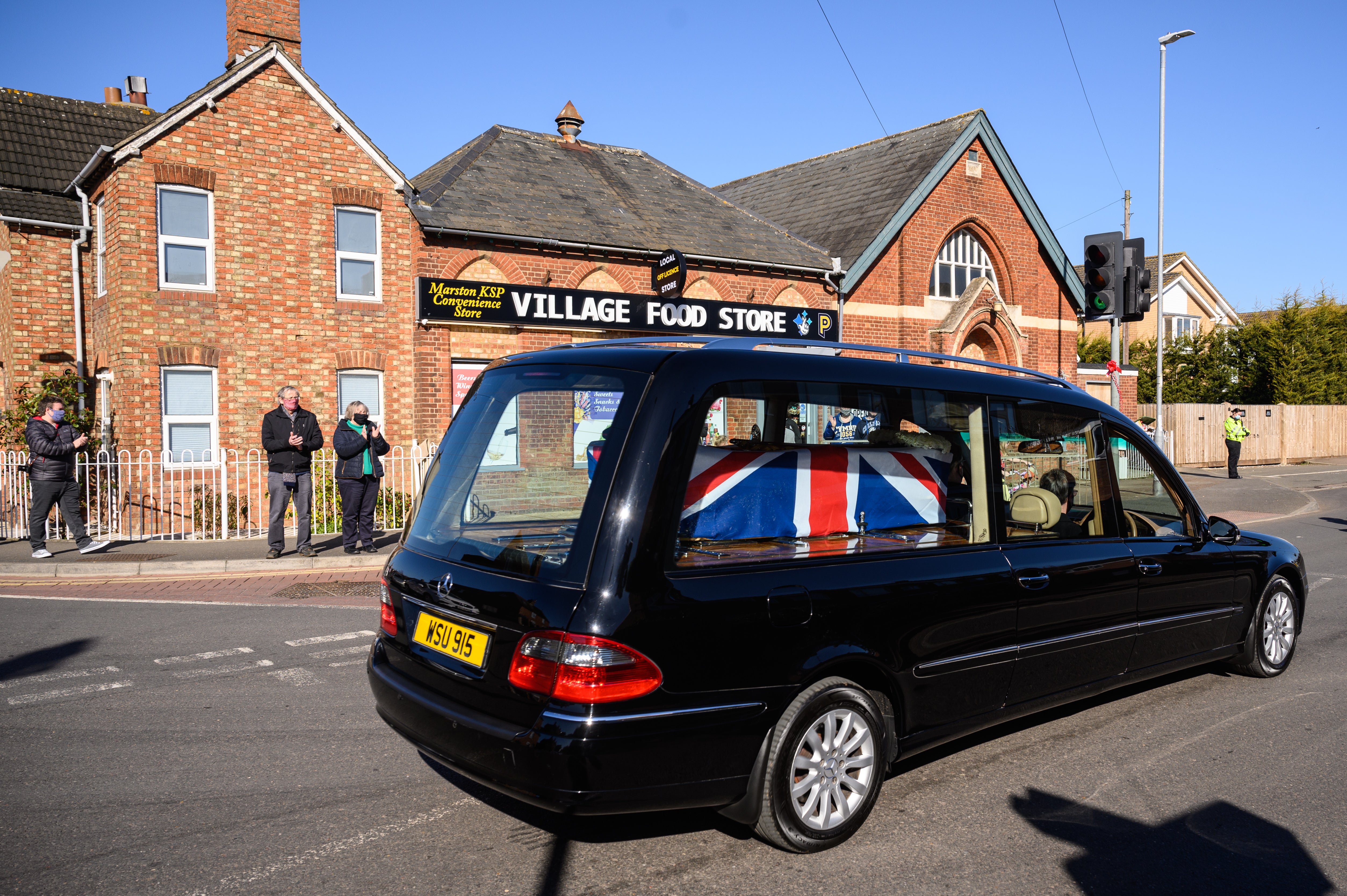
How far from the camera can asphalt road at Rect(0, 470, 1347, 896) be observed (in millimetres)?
3508

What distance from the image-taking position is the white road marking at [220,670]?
20.8ft

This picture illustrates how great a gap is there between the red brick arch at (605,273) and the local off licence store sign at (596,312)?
28 centimetres

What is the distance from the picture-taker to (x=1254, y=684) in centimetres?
615

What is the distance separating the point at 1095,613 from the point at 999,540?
2.66 ft

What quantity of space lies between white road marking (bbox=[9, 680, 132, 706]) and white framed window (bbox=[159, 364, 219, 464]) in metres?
10.0

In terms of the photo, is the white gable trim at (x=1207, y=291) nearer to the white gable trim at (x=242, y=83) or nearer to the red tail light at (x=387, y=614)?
the white gable trim at (x=242, y=83)

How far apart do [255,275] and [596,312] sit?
589cm

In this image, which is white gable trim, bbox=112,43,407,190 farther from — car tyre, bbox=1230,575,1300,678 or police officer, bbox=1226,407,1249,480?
police officer, bbox=1226,407,1249,480

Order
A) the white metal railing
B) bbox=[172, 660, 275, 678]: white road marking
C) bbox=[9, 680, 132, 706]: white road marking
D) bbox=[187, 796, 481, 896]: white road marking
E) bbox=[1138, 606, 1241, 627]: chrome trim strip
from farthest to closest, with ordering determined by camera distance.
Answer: the white metal railing → bbox=[172, 660, 275, 678]: white road marking → bbox=[9, 680, 132, 706]: white road marking → bbox=[1138, 606, 1241, 627]: chrome trim strip → bbox=[187, 796, 481, 896]: white road marking

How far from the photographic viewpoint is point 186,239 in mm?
15500

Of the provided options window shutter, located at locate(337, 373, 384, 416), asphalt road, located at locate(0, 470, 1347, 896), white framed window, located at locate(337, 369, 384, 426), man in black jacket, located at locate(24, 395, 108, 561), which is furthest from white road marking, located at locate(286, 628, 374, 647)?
window shutter, located at locate(337, 373, 384, 416)

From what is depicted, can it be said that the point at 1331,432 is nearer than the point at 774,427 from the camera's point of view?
No

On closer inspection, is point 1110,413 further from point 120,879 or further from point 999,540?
point 120,879

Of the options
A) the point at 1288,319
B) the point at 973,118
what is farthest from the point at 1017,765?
the point at 1288,319
